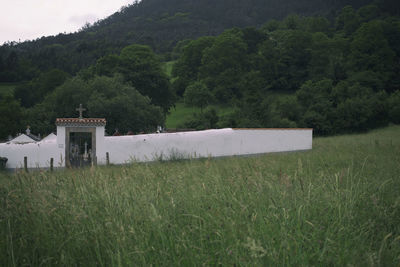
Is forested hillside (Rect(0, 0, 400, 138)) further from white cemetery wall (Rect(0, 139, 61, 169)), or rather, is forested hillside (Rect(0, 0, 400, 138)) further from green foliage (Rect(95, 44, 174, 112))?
white cemetery wall (Rect(0, 139, 61, 169))

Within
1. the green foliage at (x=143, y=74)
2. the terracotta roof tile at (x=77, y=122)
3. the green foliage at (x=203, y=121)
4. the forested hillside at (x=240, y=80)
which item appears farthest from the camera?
the green foliage at (x=143, y=74)

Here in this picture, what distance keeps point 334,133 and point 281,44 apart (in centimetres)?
2978

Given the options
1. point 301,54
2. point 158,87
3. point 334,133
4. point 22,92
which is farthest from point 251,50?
point 22,92

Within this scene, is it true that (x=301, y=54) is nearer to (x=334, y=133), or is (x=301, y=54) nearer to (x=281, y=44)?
(x=281, y=44)

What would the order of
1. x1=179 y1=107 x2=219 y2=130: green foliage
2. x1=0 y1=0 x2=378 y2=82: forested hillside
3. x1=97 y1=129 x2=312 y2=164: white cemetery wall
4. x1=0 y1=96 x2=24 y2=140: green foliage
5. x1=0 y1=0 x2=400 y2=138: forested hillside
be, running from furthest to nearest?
x1=0 y1=0 x2=378 y2=82: forested hillside, x1=179 y1=107 x2=219 y2=130: green foliage, x1=0 y1=96 x2=24 y2=140: green foliage, x1=0 y1=0 x2=400 y2=138: forested hillside, x1=97 y1=129 x2=312 y2=164: white cemetery wall

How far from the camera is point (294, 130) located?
20.8m

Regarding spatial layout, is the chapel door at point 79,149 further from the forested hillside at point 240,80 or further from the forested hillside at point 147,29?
the forested hillside at point 147,29

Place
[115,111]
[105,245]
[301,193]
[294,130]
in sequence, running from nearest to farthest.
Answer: [105,245] < [301,193] < [294,130] < [115,111]

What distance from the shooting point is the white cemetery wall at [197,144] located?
18.3m

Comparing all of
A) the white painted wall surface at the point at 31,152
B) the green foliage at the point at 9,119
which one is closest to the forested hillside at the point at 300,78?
the green foliage at the point at 9,119

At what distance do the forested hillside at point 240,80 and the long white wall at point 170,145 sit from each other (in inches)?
518

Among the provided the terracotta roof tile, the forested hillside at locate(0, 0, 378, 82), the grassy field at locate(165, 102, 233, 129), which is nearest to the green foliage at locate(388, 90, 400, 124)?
the grassy field at locate(165, 102, 233, 129)

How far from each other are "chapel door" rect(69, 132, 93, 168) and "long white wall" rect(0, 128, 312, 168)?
0.45 meters

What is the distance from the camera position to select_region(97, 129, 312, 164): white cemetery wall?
18.3 metres
